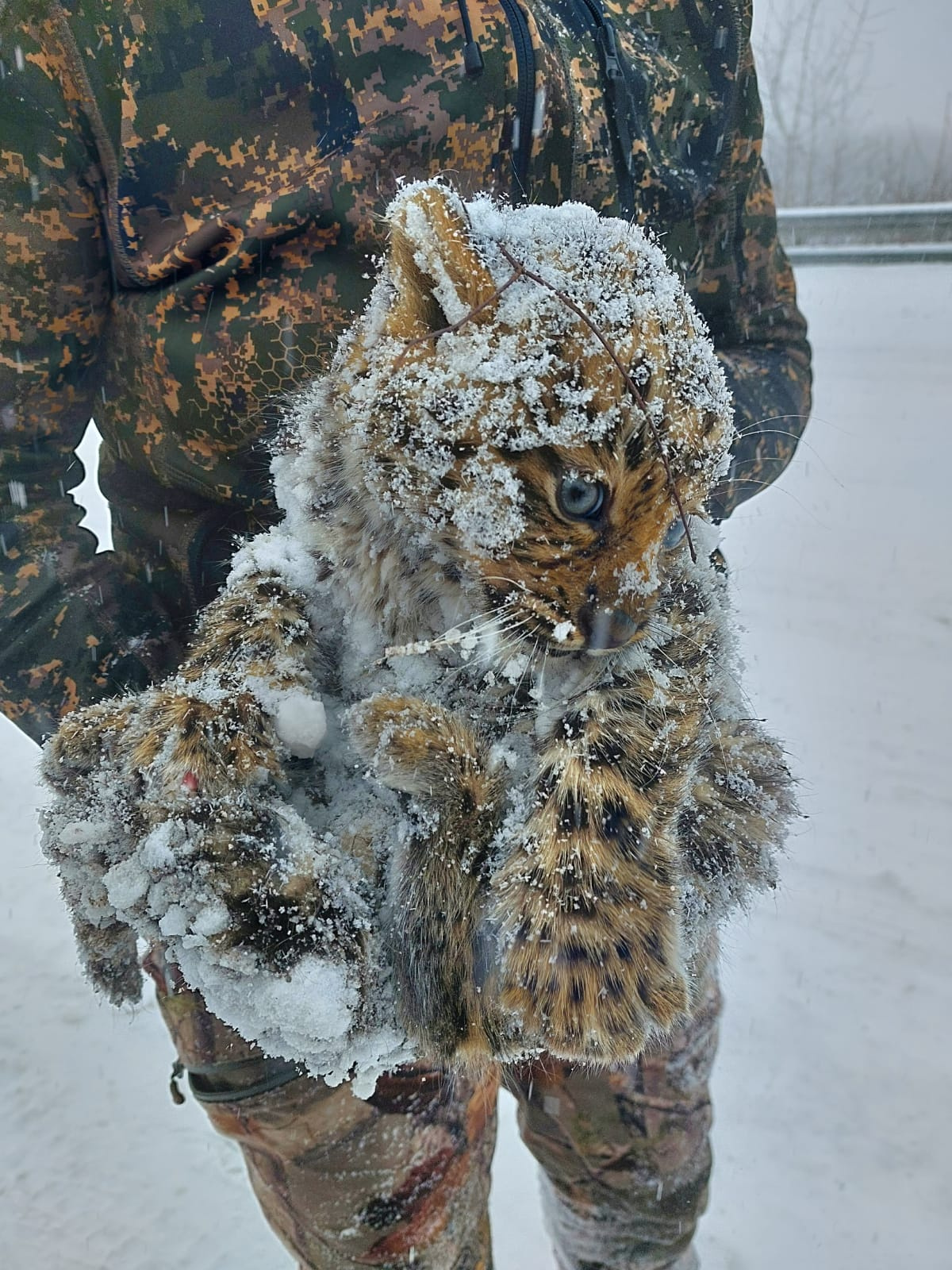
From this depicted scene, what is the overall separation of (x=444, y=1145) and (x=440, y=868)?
543 millimetres

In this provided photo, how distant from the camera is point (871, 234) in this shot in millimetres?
7047

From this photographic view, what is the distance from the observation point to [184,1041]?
3.71 feet

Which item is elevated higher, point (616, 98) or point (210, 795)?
point (616, 98)

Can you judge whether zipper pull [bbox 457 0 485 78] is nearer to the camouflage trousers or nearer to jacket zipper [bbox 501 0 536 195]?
jacket zipper [bbox 501 0 536 195]

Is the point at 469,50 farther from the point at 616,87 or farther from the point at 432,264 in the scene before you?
the point at 432,264

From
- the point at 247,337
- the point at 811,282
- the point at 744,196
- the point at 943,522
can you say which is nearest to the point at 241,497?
the point at 247,337

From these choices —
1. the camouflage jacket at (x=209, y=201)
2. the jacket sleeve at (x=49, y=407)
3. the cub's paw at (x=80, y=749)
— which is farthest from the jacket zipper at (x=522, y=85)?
the cub's paw at (x=80, y=749)

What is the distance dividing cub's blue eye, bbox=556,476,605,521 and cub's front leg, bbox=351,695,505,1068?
22 cm

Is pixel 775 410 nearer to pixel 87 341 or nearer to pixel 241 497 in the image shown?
pixel 241 497

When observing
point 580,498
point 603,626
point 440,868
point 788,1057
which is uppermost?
point 580,498

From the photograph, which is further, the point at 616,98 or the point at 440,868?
the point at 616,98

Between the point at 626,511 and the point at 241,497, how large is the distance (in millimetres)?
577

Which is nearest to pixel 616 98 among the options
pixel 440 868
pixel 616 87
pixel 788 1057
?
pixel 616 87

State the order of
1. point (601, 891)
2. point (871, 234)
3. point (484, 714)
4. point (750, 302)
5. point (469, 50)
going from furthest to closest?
point (871, 234) → point (750, 302) → point (469, 50) → point (484, 714) → point (601, 891)
